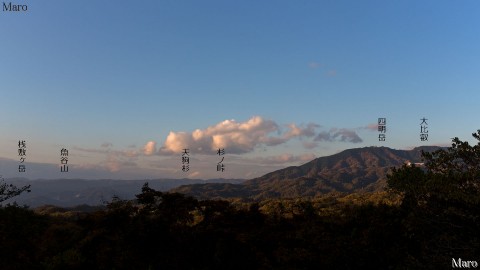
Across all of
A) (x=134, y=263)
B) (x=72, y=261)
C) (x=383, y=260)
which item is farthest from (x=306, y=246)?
(x=72, y=261)

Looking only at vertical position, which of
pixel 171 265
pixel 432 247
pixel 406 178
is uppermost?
pixel 406 178

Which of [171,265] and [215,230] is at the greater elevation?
[215,230]

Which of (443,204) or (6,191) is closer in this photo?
(443,204)

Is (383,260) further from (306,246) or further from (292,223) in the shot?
(292,223)

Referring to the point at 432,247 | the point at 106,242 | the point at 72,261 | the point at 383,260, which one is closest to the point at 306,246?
the point at 383,260

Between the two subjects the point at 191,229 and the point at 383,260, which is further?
the point at 191,229

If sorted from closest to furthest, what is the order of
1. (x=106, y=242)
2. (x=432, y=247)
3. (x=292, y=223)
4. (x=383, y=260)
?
1. (x=432, y=247)
2. (x=383, y=260)
3. (x=106, y=242)
4. (x=292, y=223)

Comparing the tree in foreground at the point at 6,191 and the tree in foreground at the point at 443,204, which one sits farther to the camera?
the tree in foreground at the point at 6,191

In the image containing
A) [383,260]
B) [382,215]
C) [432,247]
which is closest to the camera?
[432,247]

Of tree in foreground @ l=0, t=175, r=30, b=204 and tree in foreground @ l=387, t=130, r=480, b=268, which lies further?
tree in foreground @ l=0, t=175, r=30, b=204
